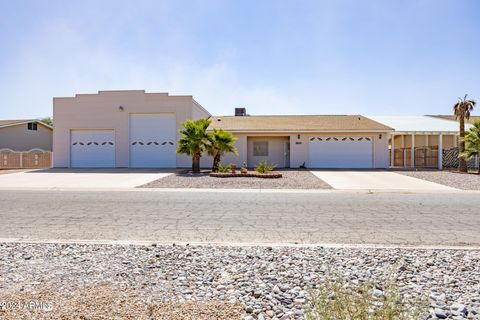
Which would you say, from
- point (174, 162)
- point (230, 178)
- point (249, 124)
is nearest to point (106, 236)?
point (230, 178)

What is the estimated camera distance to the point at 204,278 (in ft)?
13.6

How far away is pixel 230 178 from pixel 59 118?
56.3 ft

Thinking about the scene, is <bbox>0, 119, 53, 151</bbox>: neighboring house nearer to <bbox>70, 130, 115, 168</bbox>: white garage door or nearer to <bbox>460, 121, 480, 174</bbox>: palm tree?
<bbox>70, 130, 115, 168</bbox>: white garage door

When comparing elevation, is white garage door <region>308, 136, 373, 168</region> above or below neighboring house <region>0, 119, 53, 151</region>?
below

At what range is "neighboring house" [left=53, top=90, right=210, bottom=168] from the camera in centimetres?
2614

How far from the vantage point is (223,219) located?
316 inches

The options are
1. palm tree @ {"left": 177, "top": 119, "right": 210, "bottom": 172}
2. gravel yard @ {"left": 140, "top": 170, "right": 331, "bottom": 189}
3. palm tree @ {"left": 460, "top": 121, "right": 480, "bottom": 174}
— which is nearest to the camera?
gravel yard @ {"left": 140, "top": 170, "right": 331, "bottom": 189}

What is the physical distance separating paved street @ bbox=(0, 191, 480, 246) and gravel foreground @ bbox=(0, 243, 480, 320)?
37.6 inches

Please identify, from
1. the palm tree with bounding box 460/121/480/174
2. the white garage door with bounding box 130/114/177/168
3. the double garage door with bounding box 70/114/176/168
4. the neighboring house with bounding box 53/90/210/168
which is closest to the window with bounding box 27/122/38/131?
the neighboring house with bounding box 53/90/210/168

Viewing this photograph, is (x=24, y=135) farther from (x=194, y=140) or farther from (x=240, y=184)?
(x=240, y=184)

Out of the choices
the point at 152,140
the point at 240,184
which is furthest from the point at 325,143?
the point at 152,140

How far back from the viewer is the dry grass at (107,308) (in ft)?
10.3

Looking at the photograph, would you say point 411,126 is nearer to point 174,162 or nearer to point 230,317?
point 174,162

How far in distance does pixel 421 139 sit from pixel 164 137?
2312 cm
